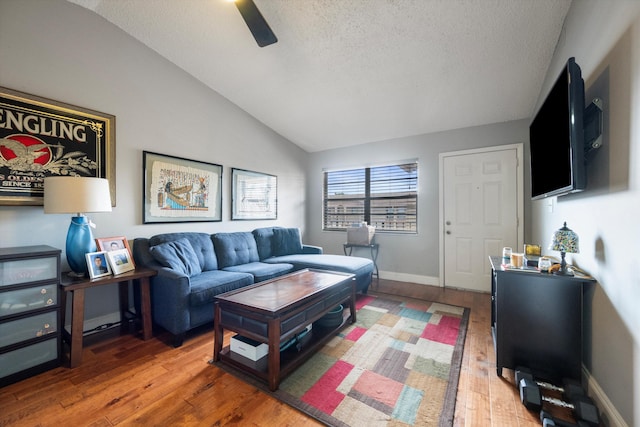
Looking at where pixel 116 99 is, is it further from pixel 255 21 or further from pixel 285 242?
pixel 285 242

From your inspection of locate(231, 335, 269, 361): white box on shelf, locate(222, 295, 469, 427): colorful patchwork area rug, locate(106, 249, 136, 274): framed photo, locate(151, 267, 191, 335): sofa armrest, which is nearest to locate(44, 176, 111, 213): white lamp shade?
locate(106, 249, 136, 274): framed photo

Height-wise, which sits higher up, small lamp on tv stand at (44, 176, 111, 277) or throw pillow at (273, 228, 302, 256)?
small lamp on tv stand at (44, 176, 111, 277)

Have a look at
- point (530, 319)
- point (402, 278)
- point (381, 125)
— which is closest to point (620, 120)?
point (530, 319)

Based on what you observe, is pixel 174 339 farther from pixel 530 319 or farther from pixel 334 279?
pixel 530 319

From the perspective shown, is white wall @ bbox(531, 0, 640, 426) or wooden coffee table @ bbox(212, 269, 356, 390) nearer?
white wall @ bbox(531, 0, 640, 426)

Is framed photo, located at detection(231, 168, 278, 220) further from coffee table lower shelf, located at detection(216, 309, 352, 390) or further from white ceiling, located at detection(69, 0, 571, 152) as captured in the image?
coffee table lower shelf, located at detection(216, 309, 352, 390)

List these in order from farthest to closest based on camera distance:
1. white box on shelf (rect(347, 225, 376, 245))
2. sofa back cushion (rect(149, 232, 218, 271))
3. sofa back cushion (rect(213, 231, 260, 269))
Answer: white box on shelf (rect(347, 225, 376, 245))
sofa back cushion (rect(213, 231, 260, 269))
sofa back cushion (rect(149, 232, 218, 271))

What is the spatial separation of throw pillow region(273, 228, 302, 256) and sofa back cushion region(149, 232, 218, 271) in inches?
43.4

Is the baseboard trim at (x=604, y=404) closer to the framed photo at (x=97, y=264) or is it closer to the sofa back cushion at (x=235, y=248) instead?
the sofa back cushion at (x=235, y=248)

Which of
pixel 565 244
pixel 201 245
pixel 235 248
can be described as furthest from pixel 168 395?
pixel 565 244

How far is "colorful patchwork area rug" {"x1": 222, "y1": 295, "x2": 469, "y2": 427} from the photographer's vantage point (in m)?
1.44

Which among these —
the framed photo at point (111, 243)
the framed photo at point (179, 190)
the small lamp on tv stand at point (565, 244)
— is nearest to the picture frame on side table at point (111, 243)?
the framed photo at point (111, 243)

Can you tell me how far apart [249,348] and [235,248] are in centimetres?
174

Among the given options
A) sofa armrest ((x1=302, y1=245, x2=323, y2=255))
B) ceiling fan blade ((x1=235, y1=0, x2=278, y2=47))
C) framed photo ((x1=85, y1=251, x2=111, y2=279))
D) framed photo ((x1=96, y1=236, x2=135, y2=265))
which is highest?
ceiling fan blade ((x1=235, y1=0, x2=278, y2=47))
